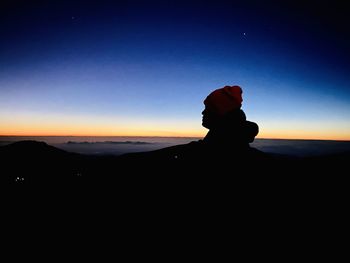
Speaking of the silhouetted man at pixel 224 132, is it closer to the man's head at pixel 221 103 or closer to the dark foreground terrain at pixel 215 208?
the man's head at pixel 221 103

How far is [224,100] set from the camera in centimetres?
476

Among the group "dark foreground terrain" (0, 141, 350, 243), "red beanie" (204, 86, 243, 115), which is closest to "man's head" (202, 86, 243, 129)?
"red beanie" (204, 86, 243, 115)

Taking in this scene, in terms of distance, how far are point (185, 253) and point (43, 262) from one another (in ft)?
8.69

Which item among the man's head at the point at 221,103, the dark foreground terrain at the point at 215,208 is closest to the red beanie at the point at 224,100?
the man's head at the point at 221,103

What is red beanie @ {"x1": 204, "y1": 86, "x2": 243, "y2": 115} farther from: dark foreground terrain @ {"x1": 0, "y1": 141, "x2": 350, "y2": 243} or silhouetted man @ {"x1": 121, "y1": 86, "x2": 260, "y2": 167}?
dark foreground terrain @ {"x1": 0, "y1": 141, "x2": 350, "y2": 243}

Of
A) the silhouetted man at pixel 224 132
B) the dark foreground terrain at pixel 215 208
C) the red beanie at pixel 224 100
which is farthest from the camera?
the red beanie at pixel 224 100

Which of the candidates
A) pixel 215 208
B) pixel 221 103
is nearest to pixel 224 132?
pixel 221 103

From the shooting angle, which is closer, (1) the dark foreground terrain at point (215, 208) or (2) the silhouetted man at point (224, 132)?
(1) the dark foreground terrain at point (215, 208)

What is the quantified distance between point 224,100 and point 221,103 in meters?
0.09

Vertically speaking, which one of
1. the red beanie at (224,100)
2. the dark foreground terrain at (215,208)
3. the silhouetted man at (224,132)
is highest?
the red beanie at (224,100)

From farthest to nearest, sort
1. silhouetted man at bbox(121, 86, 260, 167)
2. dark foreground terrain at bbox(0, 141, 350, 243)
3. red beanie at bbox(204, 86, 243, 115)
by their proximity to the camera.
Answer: red beanie at bbox(204, 86, 243, 115), silhouetted man at bbox(121, 86, 260, 167), dark foreground terrain at bbox(0, 141, 350, 243)

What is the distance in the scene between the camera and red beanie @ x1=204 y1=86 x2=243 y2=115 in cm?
473

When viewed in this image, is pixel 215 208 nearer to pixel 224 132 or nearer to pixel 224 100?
pixel 224 132

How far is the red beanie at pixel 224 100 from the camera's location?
473 centimetres
